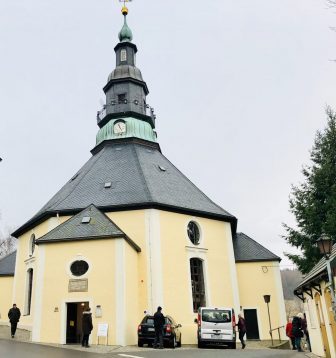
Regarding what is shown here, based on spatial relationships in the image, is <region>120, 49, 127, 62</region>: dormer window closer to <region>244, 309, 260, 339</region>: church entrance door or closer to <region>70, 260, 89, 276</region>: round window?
<region>70, 260, 89, 276</region>: round window

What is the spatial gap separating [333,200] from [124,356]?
45.1 ft

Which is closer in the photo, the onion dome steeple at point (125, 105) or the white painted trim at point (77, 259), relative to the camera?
the white painted trim at point (77, 259)

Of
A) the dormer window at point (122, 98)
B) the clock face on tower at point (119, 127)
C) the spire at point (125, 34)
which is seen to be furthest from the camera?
the spire at point (125, 34)

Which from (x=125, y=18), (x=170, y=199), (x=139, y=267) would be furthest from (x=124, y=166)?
(x=125, y=18)

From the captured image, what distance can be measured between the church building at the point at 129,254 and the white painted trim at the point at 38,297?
4 centimetres

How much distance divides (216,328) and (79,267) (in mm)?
6144

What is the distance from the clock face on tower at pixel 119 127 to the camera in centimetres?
2727

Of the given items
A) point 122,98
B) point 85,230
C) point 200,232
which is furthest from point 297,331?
point 122,98

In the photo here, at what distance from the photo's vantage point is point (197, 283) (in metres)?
21.1

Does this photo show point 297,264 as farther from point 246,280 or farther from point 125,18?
point 125,18

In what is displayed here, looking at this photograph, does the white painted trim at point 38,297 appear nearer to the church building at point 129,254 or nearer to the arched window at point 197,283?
the church building at point 129,254

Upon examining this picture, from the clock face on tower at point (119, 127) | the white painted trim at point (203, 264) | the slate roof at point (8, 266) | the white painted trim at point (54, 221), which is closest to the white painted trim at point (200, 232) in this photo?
the white painted trim at point (203, 264)

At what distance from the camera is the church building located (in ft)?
54.6

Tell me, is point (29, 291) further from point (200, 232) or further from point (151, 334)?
point (200, 232)
